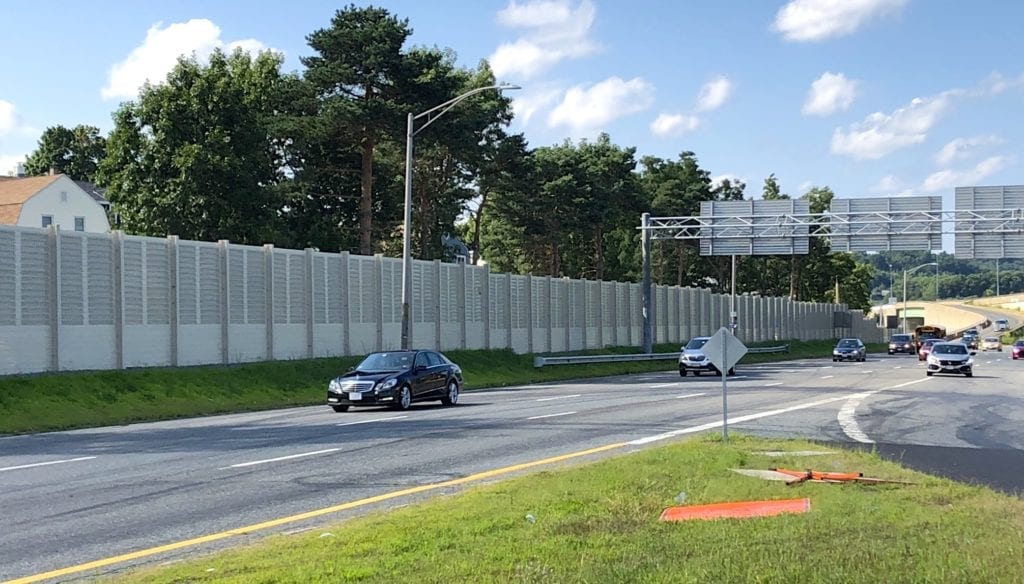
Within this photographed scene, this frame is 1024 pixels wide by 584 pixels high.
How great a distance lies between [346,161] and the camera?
201 feet

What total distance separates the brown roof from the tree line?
7338mm

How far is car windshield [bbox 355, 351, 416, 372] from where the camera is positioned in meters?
26.9

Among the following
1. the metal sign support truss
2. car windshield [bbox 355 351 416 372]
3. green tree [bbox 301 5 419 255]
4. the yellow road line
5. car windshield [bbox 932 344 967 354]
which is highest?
green tree [bbox 301 5 419 255]

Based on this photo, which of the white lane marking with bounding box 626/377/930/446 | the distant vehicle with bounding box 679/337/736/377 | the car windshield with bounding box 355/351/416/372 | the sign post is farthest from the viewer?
the distant vehicle with bounding box 679/337/736/377

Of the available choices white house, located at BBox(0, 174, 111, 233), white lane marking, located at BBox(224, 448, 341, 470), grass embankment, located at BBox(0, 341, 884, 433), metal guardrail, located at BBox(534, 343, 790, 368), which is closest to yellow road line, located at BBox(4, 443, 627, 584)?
white lane marking, located at BBox(224, 448, 341, 470)

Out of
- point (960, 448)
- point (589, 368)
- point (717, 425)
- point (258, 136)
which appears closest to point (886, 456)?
point (960, 448)

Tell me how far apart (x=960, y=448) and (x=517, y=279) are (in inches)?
1405

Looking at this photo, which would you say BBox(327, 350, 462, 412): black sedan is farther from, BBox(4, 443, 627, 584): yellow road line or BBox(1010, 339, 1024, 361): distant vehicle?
BBox(1010, 339, 1024, 361): distant vehicle

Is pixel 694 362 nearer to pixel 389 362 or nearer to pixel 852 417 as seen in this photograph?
pixel 389 362

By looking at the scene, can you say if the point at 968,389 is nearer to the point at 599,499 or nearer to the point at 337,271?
the point at 337,271

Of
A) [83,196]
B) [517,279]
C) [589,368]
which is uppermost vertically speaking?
[83,196]

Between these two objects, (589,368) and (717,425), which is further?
(589,368)

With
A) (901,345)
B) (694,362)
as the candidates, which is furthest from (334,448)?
(901,345)

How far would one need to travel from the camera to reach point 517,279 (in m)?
53.1
